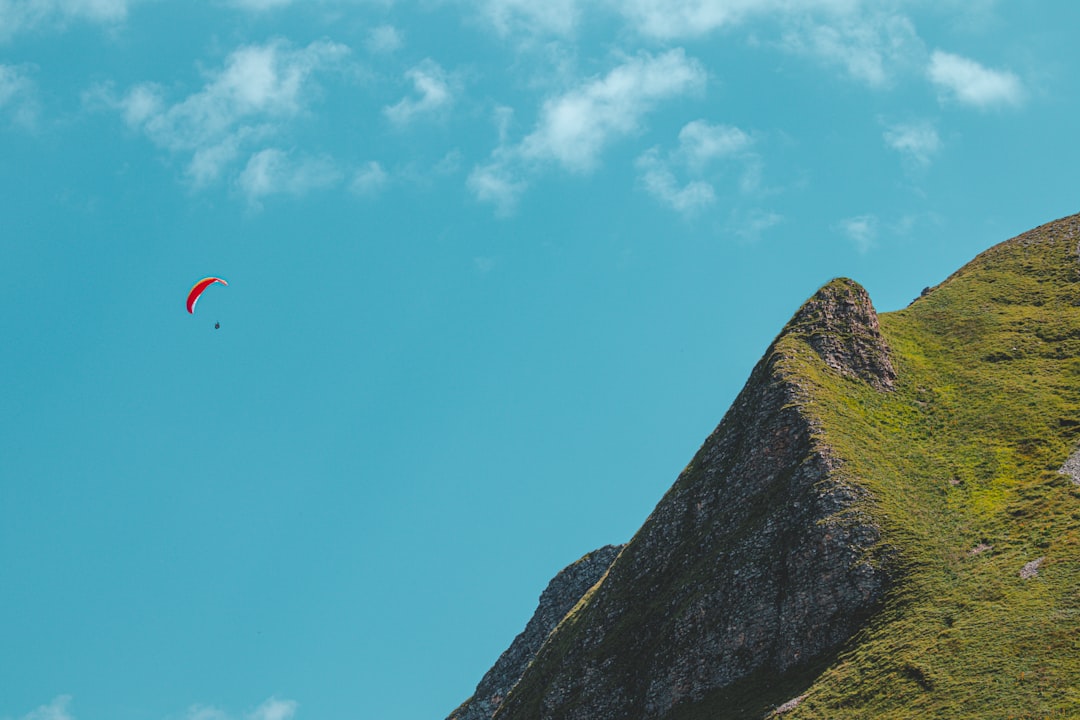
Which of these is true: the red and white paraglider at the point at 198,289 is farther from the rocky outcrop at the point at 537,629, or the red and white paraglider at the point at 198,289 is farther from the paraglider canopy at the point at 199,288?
the rocky outcrop at the point at 537,629

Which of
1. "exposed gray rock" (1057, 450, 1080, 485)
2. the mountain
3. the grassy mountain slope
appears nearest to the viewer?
the grassy mountain slope

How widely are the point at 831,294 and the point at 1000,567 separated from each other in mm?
38353

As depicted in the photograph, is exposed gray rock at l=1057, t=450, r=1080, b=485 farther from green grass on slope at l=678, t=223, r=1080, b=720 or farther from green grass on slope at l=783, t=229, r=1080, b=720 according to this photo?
green grass on slope at l=783, t=229, r=1080, b=720

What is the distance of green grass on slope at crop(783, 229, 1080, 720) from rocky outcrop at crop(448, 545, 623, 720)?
44382mm

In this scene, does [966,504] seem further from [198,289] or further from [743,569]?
[198,289]

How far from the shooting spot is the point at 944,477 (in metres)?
83.4

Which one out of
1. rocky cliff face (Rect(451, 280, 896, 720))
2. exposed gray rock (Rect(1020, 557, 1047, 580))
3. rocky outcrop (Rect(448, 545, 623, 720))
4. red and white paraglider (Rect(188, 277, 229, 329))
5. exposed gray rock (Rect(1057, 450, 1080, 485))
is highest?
red and white paraglider (Rect(188, 277, 229, 329))

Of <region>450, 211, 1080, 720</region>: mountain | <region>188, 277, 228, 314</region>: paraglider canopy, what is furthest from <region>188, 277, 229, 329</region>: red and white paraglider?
<region>450, 211, 1080, 720</region>: mountain

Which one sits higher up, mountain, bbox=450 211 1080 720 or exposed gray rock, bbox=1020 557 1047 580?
mountain, bbox=450 211 1080 720

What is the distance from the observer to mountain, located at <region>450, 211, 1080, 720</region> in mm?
64812

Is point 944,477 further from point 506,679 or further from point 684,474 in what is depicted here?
point 506,679

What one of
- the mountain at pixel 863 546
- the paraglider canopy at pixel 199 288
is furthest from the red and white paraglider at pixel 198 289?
the mountain at pixel 863 546

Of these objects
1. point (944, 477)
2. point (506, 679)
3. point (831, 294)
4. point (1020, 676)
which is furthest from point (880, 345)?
point (506, 679)

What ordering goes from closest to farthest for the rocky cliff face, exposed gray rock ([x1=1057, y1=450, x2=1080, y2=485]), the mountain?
the mountain → the rocky cliff face → exposed gray rock ([x1=1057, y1=450, x2=1080, y2=485])
